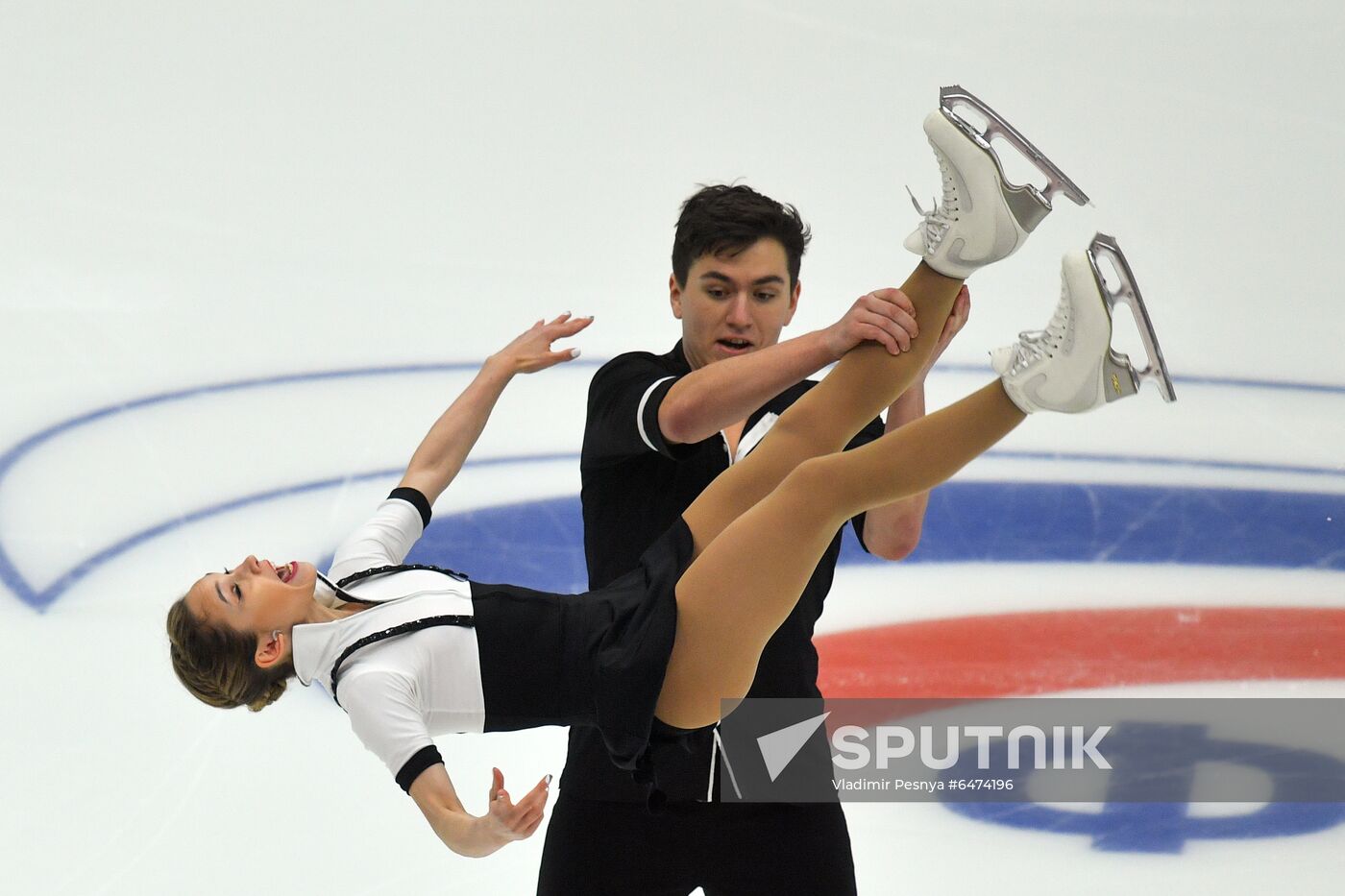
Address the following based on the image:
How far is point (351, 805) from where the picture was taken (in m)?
3.36

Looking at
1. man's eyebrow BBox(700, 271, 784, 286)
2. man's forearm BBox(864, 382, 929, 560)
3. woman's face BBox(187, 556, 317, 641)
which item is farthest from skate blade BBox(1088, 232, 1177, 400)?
woman's face BBox(187, 556, 317, 641)

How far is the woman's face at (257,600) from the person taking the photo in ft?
8.75

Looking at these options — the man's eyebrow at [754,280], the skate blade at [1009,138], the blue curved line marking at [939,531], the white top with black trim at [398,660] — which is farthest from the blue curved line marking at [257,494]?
the skate blade at [1009,138]

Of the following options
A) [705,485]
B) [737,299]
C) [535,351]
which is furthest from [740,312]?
[535,351]

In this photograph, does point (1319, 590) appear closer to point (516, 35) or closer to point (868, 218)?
point (868, 218)

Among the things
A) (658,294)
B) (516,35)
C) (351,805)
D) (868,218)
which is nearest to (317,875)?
(351,805)

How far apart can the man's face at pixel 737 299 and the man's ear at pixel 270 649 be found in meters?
0.93

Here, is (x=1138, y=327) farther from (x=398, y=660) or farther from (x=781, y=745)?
(x=398, y=660)

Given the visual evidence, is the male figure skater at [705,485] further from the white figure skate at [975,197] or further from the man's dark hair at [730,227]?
the white figure skate at [975,197]

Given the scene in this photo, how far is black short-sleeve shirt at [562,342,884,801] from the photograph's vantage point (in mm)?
2490

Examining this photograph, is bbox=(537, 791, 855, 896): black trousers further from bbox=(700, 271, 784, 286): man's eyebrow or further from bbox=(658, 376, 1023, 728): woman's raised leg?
bbox=(700, 271, 784, 286): man's eyebrow

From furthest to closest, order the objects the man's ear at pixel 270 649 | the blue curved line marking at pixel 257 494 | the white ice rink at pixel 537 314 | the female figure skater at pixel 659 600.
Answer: the blue curved line marking at pixel 257 494 < the white ice rink at pixel 537 314 < the man's ear at pixel 270 649 < the female figure skater at pixel 659 600

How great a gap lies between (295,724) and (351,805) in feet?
1.04

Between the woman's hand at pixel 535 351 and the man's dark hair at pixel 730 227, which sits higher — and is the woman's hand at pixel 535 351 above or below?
below
